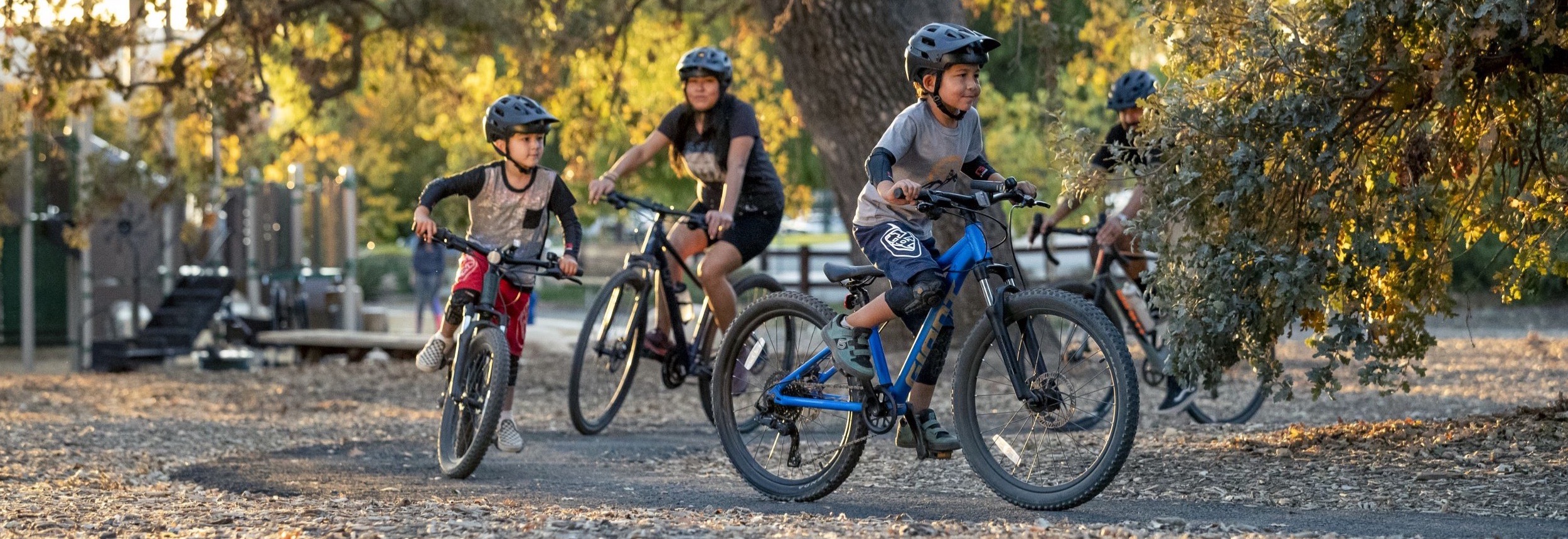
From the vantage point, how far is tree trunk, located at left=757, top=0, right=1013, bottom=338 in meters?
10.8

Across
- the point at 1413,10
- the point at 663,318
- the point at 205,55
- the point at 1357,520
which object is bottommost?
the point at 1357,520

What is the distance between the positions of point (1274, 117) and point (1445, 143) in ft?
2.86

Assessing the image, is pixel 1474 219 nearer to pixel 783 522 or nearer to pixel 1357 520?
pixel 1357 520

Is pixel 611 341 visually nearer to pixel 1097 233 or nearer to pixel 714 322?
pixel 714 322

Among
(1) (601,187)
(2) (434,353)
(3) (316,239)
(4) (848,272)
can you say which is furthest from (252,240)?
(4) (848,272)

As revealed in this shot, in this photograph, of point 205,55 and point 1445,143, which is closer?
point 1445,143

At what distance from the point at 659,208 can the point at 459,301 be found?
4.08ft

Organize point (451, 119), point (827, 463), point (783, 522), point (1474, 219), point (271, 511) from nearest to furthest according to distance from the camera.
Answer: point (783, 522) → point (271, 511) → point (827, 463) → point (1474, 219) → point (451, 119)

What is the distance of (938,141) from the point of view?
5406mm

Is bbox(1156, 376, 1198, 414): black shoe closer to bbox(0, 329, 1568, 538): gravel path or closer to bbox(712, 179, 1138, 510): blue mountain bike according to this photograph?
bbox(0, 329, 1568, 538): gravel path

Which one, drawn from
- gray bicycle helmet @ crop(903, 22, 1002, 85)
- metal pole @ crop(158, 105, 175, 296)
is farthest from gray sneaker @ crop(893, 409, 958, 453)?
metal pole @ crop(158, 105, 175, 296)

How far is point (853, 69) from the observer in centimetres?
1095

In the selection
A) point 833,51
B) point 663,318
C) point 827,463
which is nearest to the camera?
point 827,463

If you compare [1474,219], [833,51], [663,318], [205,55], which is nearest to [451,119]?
[205,55]
